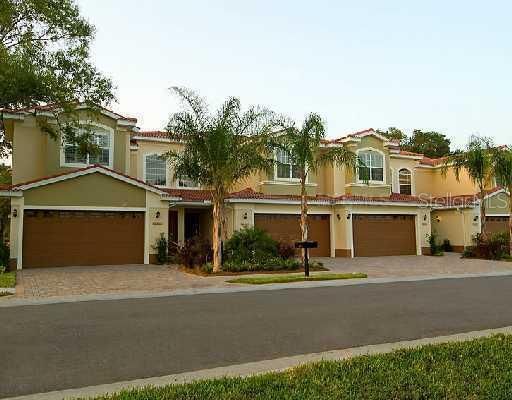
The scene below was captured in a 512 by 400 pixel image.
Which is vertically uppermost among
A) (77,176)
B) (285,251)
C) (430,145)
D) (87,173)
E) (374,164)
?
(430,145)

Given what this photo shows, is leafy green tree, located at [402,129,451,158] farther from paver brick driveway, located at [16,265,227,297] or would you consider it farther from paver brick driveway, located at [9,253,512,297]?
paver brick driveway, located at [16,265,227,297]

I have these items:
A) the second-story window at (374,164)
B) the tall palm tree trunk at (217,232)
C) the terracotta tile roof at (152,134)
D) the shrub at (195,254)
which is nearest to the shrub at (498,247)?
the second-story window at (374,164)

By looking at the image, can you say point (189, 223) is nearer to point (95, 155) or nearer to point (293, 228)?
point (293, 228)

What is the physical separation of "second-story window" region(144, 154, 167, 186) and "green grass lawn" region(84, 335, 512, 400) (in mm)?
19871

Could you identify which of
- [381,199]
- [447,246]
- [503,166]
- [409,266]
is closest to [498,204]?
[447,246]

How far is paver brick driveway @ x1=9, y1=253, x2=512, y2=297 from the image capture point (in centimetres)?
1279

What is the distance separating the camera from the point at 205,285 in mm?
13656

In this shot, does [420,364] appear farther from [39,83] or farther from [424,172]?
[424,172]

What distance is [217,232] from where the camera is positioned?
16719 mm

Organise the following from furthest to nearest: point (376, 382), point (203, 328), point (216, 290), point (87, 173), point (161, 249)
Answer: point (161, 249)
point (87, 173)
point (216, 290)
point (203, 328)
point (376, 382)

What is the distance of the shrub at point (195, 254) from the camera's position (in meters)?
18.1

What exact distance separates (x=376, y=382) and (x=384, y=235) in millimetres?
21246

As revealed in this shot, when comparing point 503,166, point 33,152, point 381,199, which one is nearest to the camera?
point 33,152

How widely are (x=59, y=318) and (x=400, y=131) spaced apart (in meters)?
45.1
